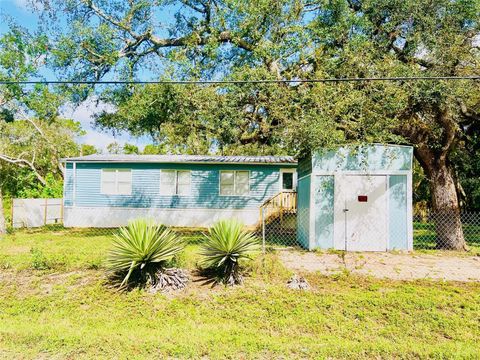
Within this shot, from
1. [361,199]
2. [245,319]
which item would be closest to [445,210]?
[361,199]

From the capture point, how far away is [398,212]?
34.8ft

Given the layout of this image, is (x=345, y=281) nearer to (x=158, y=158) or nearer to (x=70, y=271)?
(x=70, y=271)

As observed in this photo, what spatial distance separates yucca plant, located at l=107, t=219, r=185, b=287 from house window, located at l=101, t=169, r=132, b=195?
454 inches

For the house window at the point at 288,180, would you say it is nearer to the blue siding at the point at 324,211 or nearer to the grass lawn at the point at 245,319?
the blue siding at the point at 324,211

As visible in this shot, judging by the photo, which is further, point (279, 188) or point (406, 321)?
point (279, 188)

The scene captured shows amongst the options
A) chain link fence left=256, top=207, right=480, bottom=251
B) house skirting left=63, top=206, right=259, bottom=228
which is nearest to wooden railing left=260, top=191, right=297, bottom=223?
chain link fence left=256, top=207, right=480, bottom=251

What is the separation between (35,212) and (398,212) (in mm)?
17043

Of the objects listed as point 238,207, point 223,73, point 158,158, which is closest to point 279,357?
point 223,73

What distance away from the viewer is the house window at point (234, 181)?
58.8ft

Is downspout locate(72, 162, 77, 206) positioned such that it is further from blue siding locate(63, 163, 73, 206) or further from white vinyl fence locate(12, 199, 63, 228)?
white vinyl fence locate(12, 199, 63, 228)

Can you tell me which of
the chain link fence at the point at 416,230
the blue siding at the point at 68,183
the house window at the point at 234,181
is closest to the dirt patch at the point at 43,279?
the chain link fence at the point at 416,230

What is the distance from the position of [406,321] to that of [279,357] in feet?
7.03

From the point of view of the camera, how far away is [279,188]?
17797 mm

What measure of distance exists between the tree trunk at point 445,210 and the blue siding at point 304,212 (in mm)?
3729
